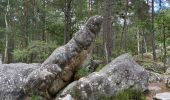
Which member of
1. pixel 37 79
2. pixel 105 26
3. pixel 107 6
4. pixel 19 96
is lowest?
pixel 19 96

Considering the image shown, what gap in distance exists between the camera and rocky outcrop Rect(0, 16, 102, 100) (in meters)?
9.34

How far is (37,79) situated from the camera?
9273 millimetres

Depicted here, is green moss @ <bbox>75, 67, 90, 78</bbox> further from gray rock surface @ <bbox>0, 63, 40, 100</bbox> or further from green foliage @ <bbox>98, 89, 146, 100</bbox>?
gray rock surface @ <bbox>0, 63, 40, 100</bbox>

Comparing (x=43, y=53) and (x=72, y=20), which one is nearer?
(x=43, y=53)

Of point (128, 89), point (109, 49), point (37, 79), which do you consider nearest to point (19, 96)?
point (37, 79)

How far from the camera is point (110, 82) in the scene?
9211 millimetres

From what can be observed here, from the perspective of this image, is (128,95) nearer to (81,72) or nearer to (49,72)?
(81,72)

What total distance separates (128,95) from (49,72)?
2.74m

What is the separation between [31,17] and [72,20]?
27.8ft

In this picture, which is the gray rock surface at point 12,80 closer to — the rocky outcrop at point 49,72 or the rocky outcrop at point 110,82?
the rocky outcrop at point 49,72

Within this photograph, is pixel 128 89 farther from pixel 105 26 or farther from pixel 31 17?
pixel 31 17

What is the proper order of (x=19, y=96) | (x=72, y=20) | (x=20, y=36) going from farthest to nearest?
(x=20, y=36) → (x=72, y=20) → (x=19, y=96)

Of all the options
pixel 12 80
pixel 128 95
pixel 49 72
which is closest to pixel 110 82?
pixel 128 95

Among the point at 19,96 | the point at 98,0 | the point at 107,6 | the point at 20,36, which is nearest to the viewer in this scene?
the point at 19,96
